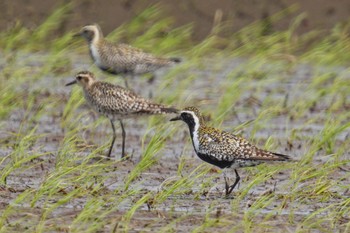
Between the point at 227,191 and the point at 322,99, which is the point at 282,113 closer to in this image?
the point at 322,99

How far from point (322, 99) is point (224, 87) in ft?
4.25

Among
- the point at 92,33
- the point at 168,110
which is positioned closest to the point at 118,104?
the point at 168,110

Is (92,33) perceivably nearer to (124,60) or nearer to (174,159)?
(124,60)

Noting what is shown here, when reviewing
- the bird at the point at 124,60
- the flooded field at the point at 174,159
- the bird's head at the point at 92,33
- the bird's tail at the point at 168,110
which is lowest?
the flooded field at the point at 174,159

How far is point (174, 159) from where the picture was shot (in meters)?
13.7

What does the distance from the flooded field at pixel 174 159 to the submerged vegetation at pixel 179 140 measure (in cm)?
2

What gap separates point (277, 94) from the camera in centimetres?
1761

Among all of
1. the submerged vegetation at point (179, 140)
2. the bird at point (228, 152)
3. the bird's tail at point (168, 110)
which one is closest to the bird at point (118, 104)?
the bird's tail at point (168, 110)

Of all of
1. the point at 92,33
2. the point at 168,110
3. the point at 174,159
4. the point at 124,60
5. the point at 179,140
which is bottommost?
the point at 174,159

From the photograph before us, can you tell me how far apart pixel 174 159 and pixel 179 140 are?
42.2 inches

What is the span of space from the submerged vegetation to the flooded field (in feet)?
0.08

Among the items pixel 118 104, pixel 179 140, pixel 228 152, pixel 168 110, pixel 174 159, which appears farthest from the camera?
pixel 179 140

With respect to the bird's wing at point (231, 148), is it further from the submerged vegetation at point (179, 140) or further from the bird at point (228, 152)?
the submerged vegetation at point (179, 140)

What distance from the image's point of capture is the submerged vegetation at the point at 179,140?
10.7 m
